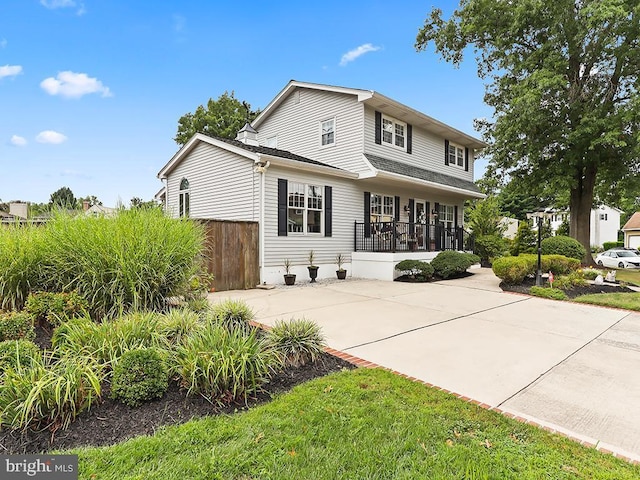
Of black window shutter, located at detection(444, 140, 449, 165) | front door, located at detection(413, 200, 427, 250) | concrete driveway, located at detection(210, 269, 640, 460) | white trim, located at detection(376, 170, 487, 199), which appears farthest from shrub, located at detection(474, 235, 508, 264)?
concrete driveway, located at detection(210, 269, 640, 460)

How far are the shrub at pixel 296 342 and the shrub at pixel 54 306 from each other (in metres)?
2.34

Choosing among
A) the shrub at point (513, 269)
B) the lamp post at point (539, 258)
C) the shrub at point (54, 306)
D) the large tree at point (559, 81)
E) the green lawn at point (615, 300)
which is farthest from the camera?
the large tree at point (559, 81)

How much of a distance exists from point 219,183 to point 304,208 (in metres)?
3.21

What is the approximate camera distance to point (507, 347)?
483 centimetres

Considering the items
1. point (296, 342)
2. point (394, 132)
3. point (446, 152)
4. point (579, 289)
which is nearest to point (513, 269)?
point (579, 289)

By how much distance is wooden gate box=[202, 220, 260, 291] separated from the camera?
9.22 m

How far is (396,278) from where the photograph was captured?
40.5 feet

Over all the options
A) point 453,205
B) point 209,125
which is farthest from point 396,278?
point 209,125

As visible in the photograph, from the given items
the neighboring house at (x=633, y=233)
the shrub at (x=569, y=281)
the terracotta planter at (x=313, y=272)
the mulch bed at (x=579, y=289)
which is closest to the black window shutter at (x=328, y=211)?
the terracotta planter at (x=313, y=272)

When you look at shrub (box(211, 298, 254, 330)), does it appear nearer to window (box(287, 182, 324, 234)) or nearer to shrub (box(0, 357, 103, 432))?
shrub (box(0, 357, 103, 432))

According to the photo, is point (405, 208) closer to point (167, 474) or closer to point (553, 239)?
point (553, 239)

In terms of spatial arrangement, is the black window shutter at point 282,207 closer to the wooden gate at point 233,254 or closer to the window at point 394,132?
the wooden gate at point 233,254

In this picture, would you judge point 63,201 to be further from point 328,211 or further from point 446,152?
point 446,152

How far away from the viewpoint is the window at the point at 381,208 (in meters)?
14.0
